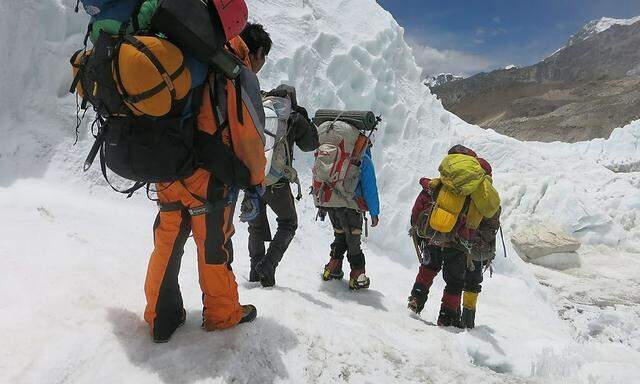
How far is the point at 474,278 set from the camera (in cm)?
445

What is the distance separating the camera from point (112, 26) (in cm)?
201

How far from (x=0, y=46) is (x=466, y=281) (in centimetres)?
553

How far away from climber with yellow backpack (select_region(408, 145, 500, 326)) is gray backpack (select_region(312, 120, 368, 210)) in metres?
0.67

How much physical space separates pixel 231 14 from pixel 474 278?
3423 millimetres

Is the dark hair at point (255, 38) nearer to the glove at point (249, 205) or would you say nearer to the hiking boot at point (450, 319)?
the glove at point (249, 205)

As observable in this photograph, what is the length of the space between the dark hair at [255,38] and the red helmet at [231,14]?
74cm

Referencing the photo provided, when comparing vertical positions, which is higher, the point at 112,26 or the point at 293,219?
the point at 112,26

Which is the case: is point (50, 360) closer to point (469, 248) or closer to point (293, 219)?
point (293, 219)

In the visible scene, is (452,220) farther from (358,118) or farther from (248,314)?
(248,314)

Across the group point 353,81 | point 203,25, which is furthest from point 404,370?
point 353,81

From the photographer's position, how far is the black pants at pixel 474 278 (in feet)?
14.5

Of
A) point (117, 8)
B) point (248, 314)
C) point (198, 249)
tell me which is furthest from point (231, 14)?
point (248, 314)

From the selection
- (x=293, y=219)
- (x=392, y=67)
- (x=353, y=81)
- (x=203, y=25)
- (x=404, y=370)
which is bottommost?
(x=404, y=370)

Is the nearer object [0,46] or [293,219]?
[293,219]
